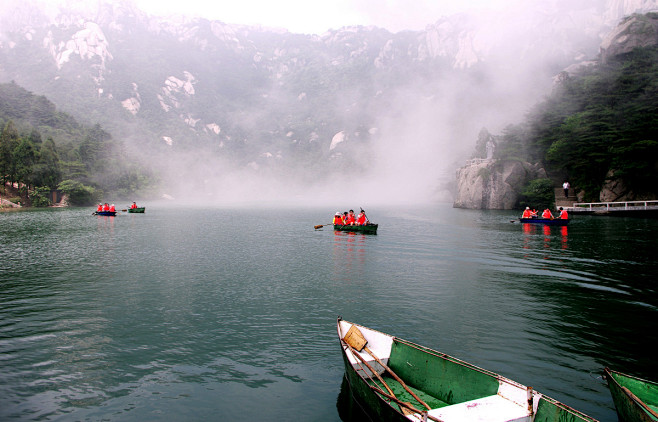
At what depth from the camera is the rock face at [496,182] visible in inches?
3019

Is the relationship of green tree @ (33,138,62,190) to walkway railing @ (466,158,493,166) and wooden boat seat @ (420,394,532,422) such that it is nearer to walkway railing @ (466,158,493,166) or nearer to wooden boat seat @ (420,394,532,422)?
walkway railing @ (466,158,493,166)

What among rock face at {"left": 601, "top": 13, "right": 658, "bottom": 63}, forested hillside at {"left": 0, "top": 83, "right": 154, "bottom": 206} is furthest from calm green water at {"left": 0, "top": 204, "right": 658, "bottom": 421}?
forested hillside at {"left": 0, "top": 83, "right": 154, "bottom": 206}

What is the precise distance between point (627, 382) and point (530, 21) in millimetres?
192056

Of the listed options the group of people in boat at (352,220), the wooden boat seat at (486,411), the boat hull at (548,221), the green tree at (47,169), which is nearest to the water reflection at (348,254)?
the group of people in boat at (352,220)

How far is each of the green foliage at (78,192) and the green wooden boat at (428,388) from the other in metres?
108

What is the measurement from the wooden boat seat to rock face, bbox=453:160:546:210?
76397mm

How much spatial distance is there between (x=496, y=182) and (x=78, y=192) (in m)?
97.4

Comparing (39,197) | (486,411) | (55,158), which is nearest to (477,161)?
(486,411)

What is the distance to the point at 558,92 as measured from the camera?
3366 inches

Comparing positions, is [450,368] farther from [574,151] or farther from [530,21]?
[530,21]

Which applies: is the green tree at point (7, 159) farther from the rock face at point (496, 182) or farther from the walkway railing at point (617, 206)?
the walkway railing at point (617, 206)

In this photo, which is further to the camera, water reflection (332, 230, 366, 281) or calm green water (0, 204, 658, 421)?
water reflection (332, 230, 366, 281)

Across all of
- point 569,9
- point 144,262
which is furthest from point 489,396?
point 569,9

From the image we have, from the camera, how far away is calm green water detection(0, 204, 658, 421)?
10180 mm
